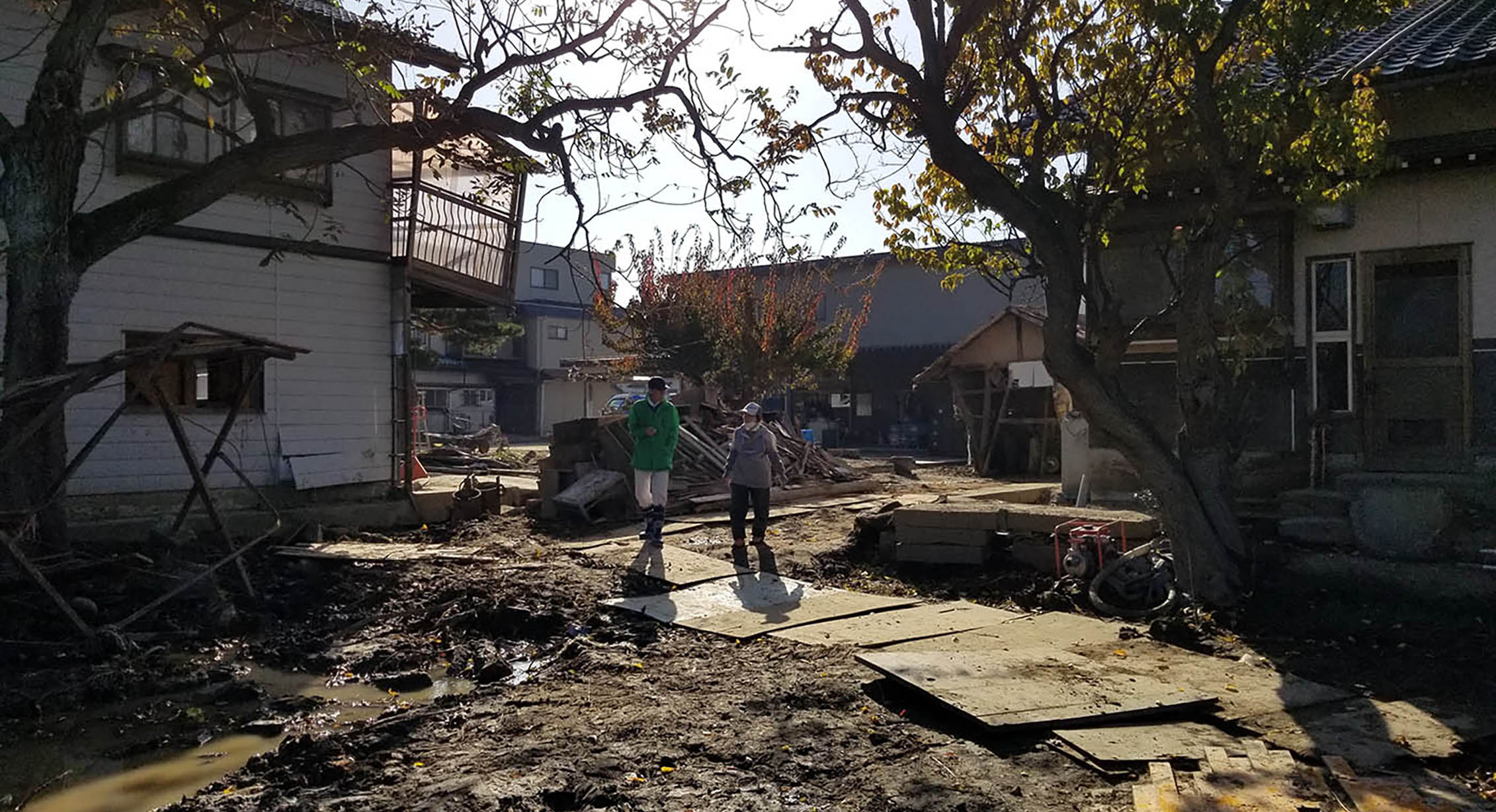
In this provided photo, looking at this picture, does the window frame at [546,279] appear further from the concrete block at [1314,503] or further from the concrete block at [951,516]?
the concrete block at [1314,503]

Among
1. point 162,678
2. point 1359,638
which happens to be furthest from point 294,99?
point 1359,638

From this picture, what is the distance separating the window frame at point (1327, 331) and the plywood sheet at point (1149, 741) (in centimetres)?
621

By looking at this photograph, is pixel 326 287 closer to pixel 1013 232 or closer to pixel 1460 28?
pixel 1013 232

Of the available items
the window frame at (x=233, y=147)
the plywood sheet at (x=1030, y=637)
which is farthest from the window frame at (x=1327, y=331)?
the window frame at (x=233, y=147)

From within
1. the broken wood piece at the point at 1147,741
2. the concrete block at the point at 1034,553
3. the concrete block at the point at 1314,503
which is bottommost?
the broken wood piece at the point at 1147,741

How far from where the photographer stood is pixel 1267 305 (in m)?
10.3

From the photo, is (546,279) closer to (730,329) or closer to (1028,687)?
(730,329)

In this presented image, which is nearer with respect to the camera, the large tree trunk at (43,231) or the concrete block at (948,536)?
the large tree trunk at (43,231)

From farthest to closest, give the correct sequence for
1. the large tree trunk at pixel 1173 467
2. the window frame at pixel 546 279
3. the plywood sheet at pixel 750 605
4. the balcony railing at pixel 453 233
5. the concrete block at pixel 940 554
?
the window frame at pixel 546 279
the balcony railing at pixel 453 233
the concrete block at pixel 940 554
the plywood sheet at pixel 750 605
the large tree trunk at pixel 1173 467

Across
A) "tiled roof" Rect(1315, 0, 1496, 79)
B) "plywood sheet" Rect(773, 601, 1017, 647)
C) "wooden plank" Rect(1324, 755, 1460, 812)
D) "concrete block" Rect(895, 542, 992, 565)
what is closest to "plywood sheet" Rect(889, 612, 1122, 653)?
"plywood sheet" Rect(773, 601, 1017, 647)

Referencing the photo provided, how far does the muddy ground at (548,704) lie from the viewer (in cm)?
443

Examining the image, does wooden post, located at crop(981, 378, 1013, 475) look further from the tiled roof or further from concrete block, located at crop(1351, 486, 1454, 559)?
concrete block, located at crop(1351, 486, 1454, 559)

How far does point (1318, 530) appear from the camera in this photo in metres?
8.59

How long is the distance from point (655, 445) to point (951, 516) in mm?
3128
